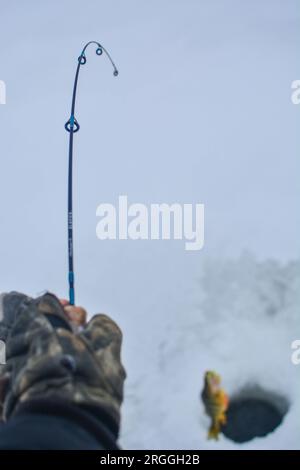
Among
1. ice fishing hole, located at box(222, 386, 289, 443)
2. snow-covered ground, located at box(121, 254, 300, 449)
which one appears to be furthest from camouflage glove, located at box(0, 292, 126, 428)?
ice fishing hole, located at box(222, 386, 289, 443)

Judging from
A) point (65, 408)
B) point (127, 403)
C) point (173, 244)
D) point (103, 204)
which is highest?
point (103, 204)

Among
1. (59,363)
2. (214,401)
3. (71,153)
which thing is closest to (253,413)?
(214,401)

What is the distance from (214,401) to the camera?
1.46 m

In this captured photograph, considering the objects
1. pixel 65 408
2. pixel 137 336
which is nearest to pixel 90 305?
pixel 137 336

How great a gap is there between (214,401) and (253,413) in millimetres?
124

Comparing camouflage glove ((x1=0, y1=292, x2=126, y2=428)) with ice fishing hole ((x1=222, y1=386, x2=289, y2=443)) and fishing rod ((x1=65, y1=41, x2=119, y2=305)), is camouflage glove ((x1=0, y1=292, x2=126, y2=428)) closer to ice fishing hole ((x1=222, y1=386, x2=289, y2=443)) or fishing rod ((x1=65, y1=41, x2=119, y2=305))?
fishing rod ((x1=65, y1=41, x2=119, y2=305))

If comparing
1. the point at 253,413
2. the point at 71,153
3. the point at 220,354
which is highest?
the point at 71,153

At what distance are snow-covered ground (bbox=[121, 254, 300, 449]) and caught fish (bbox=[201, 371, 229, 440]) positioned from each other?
0.06 ft

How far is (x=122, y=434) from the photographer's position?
144 centimetres


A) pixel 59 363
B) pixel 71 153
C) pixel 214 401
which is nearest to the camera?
pixel 59 363

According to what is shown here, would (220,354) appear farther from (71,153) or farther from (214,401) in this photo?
(71,153)

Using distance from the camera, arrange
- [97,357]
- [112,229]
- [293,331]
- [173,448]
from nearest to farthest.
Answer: [97,357] < [173,448] < [293,331] < [112,229]
